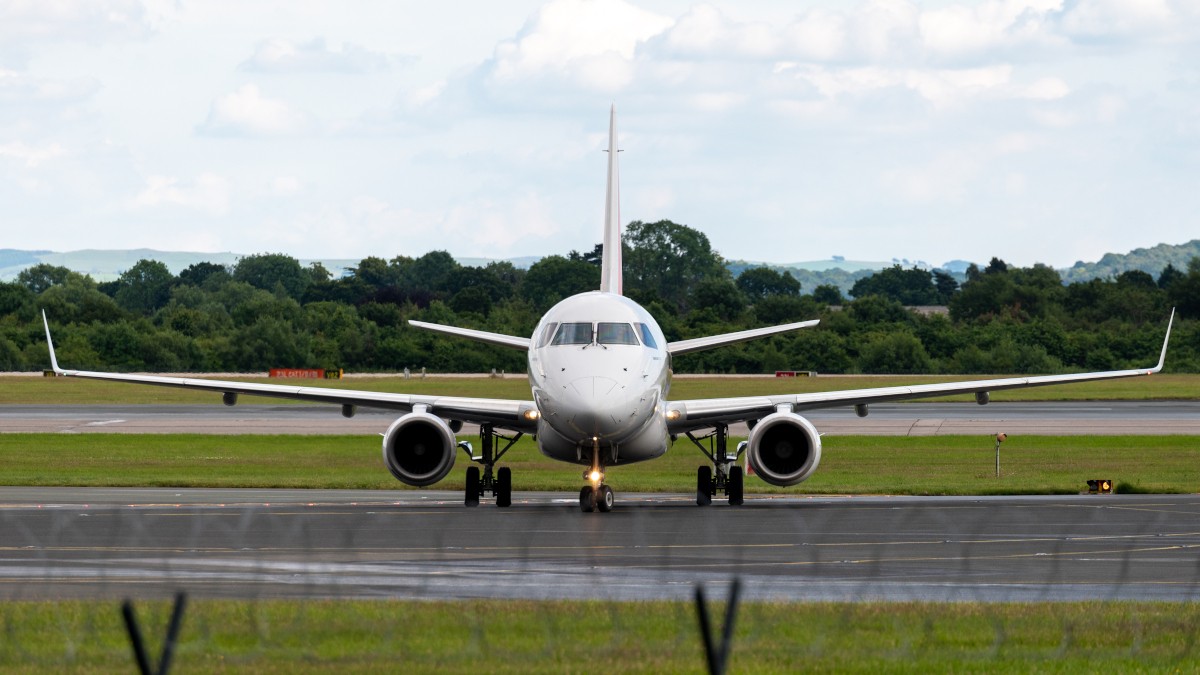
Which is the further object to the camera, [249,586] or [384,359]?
[384,359]

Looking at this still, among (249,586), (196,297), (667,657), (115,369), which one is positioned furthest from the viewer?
(196,297)

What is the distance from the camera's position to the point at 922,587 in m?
17.8

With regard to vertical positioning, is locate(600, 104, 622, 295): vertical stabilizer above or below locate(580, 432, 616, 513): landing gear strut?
above

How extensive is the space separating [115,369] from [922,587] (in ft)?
344

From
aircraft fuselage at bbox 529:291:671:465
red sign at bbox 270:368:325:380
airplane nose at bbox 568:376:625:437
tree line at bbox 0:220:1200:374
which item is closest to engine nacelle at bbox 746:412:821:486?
aircraft fuselage at bbox 529:291:671:465

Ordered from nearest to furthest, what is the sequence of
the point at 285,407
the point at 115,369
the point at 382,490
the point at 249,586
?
the point at 249,586
the point at 382,490
the point at 285,407
the point at 115,369

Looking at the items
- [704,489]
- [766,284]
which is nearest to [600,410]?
[704,489]

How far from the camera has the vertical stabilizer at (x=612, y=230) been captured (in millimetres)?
38219

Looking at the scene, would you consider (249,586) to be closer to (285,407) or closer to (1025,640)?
(1025,640)

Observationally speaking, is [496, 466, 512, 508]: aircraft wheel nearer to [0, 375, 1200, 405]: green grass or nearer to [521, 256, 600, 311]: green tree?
[0, 375, 1200, 405]: green grass

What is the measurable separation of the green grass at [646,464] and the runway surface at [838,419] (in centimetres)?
455

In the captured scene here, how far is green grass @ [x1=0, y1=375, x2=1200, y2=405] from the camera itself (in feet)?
287

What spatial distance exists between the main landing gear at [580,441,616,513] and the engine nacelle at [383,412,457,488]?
2914 millimetres

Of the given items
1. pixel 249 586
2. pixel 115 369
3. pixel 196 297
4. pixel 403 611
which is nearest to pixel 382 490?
pixel 249 586
